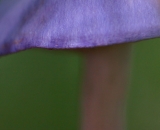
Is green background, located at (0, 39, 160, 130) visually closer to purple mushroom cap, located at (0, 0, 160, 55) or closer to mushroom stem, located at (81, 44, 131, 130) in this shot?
mushroom stem, located at (81, 44, 131, 130)

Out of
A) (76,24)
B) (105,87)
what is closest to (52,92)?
(105,87)

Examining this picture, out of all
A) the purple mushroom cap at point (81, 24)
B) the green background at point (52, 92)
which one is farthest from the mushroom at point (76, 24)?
the green background at point (52, 92)

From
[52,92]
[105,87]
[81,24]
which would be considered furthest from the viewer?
[52,92]

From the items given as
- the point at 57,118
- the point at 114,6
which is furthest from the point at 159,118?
the point at 114,6

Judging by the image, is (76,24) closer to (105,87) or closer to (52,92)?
(105,87)

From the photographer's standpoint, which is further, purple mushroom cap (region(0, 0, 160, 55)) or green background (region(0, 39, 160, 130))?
green background (region(0, 39, 160, 130))

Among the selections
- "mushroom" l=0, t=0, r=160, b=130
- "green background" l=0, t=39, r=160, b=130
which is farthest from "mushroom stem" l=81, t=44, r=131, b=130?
"green background" l=0, t=39, r=160, b=130
